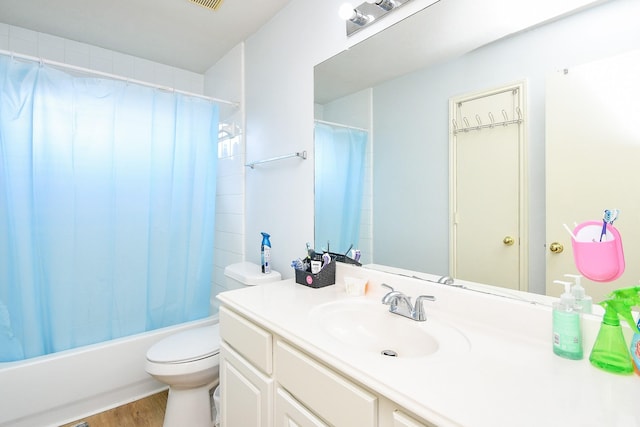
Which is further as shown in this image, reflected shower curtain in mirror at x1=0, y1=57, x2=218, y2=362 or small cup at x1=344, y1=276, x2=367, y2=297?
reflected shower curtain in mirror at x1=0, y1=57, x2=218, y2=362

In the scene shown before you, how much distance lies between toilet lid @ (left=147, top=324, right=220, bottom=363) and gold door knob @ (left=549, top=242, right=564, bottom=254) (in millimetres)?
1483

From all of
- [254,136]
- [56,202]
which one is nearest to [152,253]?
[56,202]

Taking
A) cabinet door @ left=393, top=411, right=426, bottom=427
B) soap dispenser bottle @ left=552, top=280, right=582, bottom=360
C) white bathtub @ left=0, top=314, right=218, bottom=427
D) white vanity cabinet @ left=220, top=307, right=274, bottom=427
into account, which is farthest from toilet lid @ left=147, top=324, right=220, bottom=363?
soap dispenser bottle @ left=552, top=280, right=582, bottom=360

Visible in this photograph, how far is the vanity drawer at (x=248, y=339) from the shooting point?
3.23 feet

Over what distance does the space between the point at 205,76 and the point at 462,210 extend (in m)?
2.48

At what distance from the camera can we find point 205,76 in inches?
105

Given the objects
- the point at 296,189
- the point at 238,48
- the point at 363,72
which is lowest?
the point at 296,189

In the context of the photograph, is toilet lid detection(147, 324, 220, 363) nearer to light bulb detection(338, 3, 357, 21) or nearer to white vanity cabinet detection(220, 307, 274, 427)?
white vanity cabinet detection(220, 307, 274, 427)

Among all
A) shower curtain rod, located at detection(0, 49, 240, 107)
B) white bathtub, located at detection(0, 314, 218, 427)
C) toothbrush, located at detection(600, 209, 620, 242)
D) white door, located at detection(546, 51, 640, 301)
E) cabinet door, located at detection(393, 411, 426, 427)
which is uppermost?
shower curtain rod, located at detection(0, 49, 240, 107)

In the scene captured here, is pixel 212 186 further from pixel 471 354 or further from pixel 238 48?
pixel 471 354

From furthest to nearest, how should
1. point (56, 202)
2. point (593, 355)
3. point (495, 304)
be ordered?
1. point (56, 202)
2. point (495, 304)
3. point (593, 355)

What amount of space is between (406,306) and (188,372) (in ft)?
3.60

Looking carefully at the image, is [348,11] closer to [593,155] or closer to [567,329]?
[593,155]

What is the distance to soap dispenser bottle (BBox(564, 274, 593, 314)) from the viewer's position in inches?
30.7
